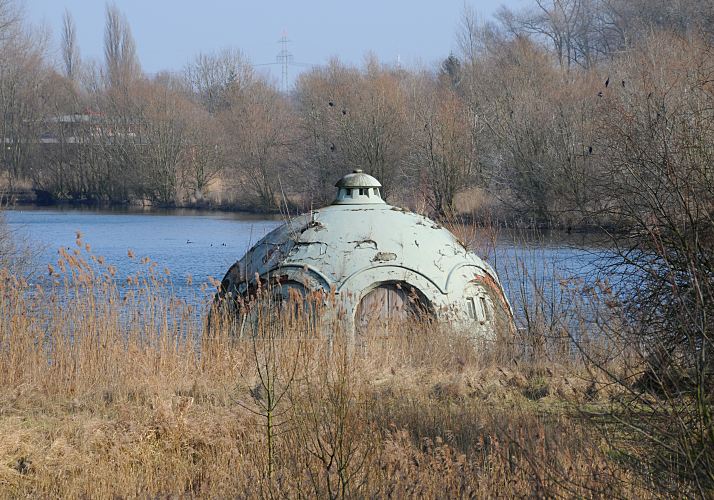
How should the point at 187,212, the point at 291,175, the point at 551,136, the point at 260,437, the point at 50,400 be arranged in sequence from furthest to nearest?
the point at 187,212, the point at 291,175, the point at 551,136, the point at 50,400, the point at 260,437

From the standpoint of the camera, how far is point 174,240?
1287 inches

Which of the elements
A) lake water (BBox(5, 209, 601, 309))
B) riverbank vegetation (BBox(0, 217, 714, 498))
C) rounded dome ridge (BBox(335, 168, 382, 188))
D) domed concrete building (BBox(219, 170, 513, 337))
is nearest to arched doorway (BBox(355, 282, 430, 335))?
domed concrete building (BBox(219, 170, 513, 337))

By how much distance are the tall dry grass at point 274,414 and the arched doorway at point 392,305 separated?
1.34 feet

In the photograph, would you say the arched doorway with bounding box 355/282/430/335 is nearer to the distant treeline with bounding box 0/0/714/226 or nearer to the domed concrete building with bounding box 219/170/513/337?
the domed concrete building with bounding box 219/170/513/337

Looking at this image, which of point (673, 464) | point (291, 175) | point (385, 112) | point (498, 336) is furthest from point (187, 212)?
point (673, 464)

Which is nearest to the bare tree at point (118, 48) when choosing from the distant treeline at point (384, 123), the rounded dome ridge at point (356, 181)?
the distant treeline at point (384, 123)

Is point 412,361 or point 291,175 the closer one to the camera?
point 412,361

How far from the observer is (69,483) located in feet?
20.2

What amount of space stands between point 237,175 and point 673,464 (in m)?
44.9

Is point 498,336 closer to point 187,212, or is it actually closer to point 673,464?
point 673,464

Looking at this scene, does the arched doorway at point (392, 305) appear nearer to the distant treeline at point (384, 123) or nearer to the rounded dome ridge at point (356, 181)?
the rounded dome ridge at point (356, 181)

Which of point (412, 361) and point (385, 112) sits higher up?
point (385, 112)

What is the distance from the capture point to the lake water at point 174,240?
854 inches

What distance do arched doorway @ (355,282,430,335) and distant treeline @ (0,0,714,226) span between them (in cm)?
1273
